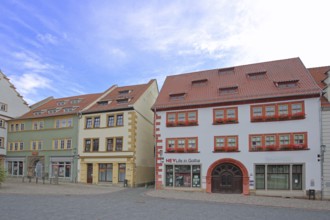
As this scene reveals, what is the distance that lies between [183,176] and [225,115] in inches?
267

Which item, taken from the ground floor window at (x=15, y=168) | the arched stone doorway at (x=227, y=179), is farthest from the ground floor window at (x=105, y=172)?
the ground floor window at (x=15, y=168)

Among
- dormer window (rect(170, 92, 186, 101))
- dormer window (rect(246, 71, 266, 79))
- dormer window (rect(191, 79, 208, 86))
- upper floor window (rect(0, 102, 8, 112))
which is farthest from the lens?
upper floor window (rect(0, 102, 8, 112))

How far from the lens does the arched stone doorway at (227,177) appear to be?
25.6m

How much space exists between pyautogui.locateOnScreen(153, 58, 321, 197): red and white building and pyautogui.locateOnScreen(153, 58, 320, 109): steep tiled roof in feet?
0.26

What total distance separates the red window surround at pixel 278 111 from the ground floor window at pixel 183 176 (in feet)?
22.6

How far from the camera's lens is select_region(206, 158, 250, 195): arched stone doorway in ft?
84.0

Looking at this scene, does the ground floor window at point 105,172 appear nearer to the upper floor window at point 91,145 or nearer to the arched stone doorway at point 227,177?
the upper floor window at point 91,145

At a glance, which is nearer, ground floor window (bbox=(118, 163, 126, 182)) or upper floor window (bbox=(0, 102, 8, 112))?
ground floor window (bbox=(118, 163, 126, 182))

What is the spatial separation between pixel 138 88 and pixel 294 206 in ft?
76.9

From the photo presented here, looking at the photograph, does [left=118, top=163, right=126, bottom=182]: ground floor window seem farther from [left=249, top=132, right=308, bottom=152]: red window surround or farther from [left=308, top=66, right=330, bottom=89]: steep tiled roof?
[left=308, top=66, right=330, bottom=89]: steep tiled roof

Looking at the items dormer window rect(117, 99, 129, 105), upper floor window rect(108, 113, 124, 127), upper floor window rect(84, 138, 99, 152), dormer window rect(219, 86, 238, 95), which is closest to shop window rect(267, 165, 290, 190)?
dormer window rect(219, 86, 238, 95)

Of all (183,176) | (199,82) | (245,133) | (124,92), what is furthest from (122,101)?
(245,133)

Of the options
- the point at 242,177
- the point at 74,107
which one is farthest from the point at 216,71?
the point at 74,107

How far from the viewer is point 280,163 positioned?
24562mm
